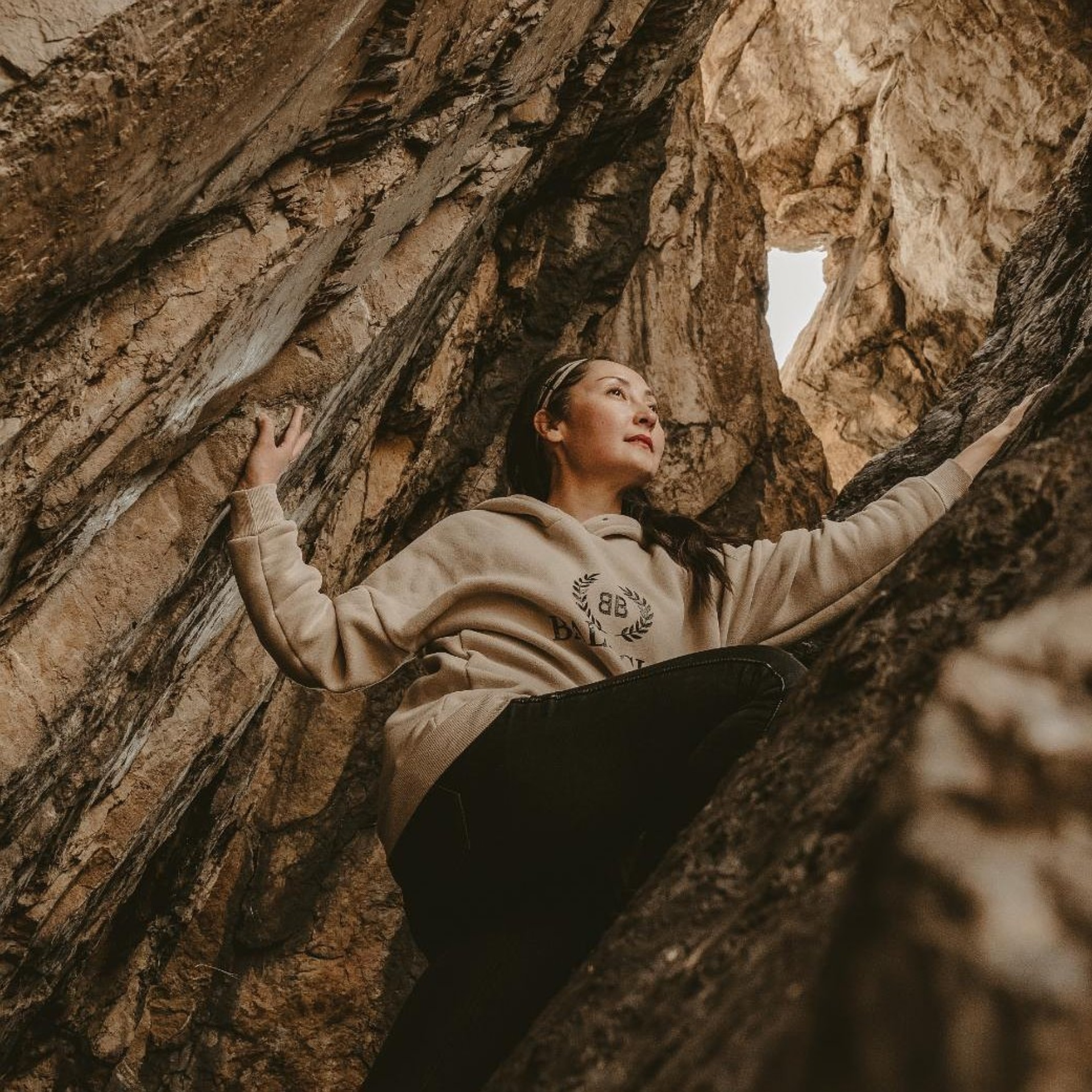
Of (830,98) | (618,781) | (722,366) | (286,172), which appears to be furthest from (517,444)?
(830,98)

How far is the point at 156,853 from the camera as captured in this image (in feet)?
15.6

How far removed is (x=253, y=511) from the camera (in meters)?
2.97

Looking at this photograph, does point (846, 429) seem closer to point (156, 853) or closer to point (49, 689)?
point (156, 853)

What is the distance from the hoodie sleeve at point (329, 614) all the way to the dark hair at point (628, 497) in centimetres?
62

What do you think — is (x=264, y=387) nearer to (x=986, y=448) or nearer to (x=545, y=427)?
(x=545, y=427)

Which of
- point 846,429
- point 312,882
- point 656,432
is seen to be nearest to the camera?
point 656,432

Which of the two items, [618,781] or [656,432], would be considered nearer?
[618,781]

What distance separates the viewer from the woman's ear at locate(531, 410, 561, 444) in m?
3.41

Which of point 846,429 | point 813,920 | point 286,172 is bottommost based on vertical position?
point 846,429

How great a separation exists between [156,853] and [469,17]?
354 centimetres

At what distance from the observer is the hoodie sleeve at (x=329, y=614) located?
8.71 feet

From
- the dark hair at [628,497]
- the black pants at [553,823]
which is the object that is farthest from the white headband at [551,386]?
the black pants at [553,823]

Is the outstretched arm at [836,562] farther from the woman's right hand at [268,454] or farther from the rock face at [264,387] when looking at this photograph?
the rock face at [264,387]

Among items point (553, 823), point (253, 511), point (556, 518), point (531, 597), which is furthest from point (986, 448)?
point (253, 511)
